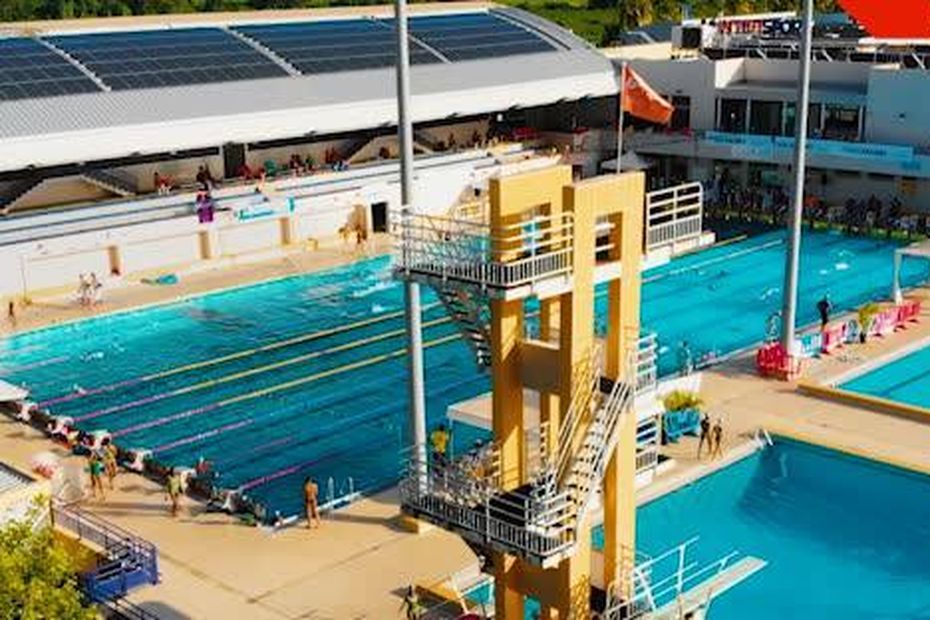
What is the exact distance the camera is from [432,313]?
36.2 metres

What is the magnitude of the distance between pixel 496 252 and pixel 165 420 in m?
15.6

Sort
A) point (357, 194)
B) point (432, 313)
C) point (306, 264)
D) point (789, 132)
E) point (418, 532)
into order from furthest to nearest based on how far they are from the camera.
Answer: point (789, 132), point (357, 194), point (306, 264), point (432, 313), point (418, 532)

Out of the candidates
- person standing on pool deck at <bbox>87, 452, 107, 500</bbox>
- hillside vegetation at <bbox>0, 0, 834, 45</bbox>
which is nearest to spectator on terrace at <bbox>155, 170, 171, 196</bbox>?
person standing on pool deck at <bbox>87, 452, 107, 500</bbox>

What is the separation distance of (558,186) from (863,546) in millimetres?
10101

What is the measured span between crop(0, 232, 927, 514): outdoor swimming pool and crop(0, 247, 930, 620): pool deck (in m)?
1.96

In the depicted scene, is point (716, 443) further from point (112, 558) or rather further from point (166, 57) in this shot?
point (166, 57)

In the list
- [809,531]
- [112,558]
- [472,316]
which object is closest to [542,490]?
[472,316]

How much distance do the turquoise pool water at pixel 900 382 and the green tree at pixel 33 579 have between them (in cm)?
1963

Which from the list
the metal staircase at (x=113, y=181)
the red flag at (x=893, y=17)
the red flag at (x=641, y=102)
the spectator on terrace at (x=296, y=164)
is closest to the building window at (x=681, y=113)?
the red flag at (x=893, y=17)

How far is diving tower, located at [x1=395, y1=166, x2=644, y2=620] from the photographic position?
13492mm

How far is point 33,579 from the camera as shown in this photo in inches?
526

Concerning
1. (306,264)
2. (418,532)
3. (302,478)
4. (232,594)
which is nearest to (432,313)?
(306,264)

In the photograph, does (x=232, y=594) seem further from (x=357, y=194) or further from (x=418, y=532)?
(x=357, y=194)

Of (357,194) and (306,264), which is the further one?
(357,194)
